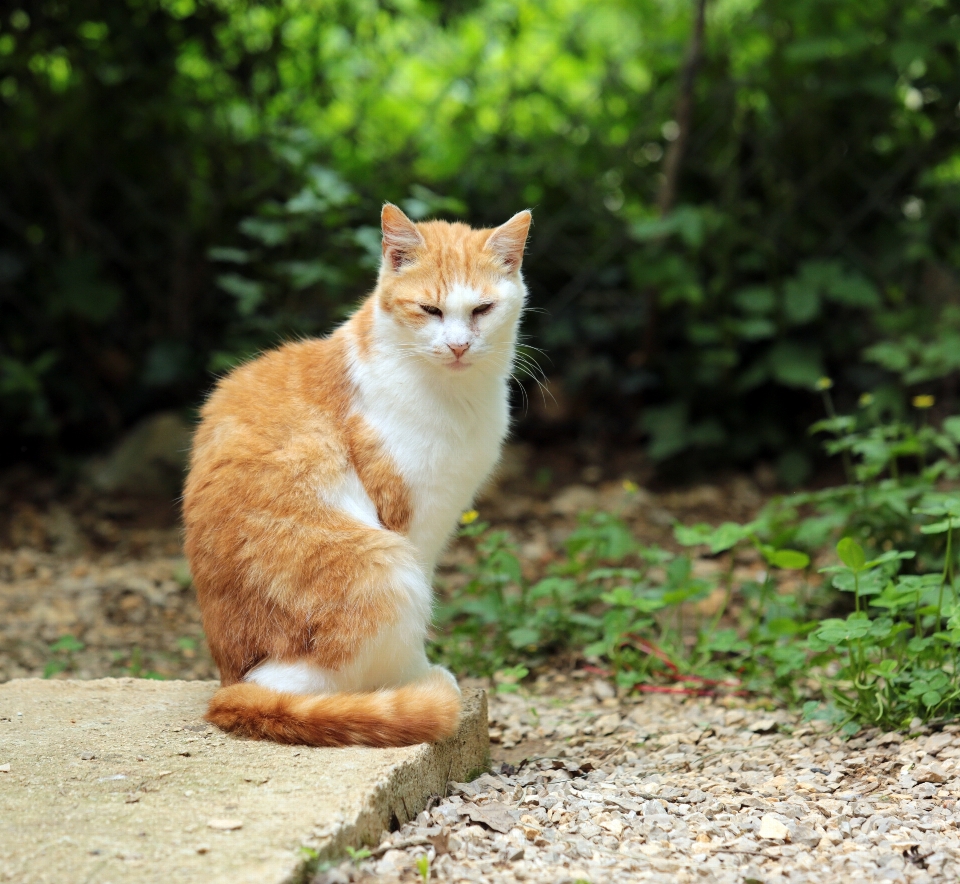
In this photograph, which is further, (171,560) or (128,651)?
(171,560)

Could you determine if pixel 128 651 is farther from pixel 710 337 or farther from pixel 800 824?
pixel 710 337

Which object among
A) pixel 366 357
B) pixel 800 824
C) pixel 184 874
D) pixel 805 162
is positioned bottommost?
pixel 800 824

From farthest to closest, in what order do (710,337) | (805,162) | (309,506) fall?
(805,162) → (710,337) → (309,506)

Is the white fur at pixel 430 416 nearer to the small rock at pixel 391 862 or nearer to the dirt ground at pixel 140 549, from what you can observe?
the small rock at pixel 391 862

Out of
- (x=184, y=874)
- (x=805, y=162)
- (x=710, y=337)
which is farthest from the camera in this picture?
(x=805, y=162)

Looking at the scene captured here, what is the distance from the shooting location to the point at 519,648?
3963 millimetres

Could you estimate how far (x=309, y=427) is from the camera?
9.34ft

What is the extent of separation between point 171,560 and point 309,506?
8.52ft

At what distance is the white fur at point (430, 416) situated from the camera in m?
2.79

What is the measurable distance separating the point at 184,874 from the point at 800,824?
55.1 inches

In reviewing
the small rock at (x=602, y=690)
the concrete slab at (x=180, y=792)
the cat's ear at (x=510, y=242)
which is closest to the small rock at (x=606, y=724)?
the small rock at (x=602, y=690)

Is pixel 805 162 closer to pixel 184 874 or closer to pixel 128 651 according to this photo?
pixel 128 651

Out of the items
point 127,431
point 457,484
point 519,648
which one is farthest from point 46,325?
point 457,484

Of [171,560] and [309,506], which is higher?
[309,506]
